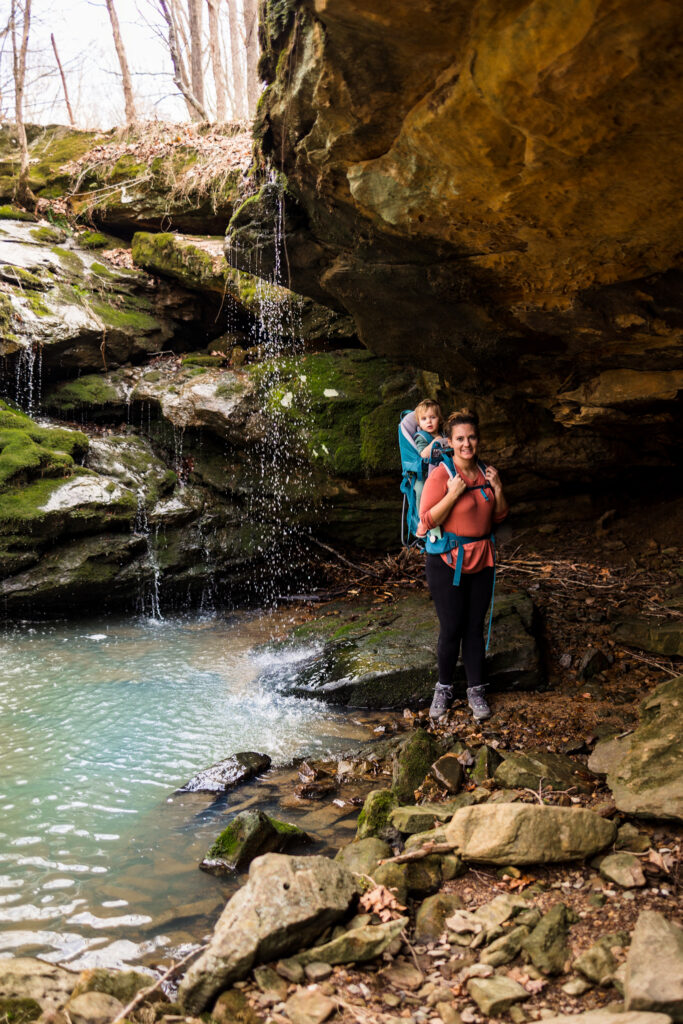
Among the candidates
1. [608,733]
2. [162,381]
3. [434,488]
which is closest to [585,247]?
[434,488]

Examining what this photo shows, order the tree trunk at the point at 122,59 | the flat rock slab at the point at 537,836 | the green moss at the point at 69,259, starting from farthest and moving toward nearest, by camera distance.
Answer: the tree trunk at the point at 122,59
the green moss at the point at 69,259
the flat rock slab at the point at 537,836

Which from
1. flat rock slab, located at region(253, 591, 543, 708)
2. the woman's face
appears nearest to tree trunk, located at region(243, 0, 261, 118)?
flat rock slab, located at region(253, 591, 543, 708)

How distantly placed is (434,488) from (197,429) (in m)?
5.78

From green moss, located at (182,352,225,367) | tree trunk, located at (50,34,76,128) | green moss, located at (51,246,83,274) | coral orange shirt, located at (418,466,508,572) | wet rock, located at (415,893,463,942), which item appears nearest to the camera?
wet rock, located at (415,893,463,942)

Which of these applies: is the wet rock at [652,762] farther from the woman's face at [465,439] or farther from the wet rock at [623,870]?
the woman's face at [465,439]

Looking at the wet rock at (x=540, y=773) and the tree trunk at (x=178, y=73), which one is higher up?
the tree trunk at (x=178, y=73)

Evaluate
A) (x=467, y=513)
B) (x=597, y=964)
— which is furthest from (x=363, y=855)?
(x=467, y=513)

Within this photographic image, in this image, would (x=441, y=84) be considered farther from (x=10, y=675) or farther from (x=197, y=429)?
(x=197, y=429)

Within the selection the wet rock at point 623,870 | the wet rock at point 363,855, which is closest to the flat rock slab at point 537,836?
the wet rock at point 623,870

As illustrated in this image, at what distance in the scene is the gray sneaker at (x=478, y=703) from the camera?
5.16 meters

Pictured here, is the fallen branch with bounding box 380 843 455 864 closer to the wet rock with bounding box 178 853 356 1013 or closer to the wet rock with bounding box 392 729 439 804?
the wet rock with bounding box 178 853 356 1013

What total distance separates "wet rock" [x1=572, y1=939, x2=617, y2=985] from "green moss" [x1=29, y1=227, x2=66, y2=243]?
12966 millimetres

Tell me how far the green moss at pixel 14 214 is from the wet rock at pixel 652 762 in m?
13.2

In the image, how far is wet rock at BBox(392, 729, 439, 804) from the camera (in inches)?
165
